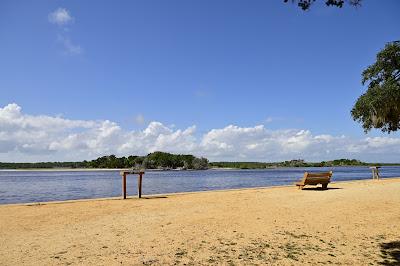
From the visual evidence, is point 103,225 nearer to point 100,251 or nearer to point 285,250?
point 100,251

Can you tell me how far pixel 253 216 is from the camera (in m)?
11.9

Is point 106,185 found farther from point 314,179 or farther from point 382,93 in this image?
point 382,93

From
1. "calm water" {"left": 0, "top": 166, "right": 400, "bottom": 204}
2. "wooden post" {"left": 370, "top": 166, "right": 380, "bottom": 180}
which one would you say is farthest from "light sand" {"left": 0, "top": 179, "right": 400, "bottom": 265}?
"wooden post" {"left": 370, "top": 166, "right": 380, "bottom": 180}

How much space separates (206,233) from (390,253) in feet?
13.7

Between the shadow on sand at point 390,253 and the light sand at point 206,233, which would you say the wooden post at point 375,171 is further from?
the shadow on sand at point 390,253

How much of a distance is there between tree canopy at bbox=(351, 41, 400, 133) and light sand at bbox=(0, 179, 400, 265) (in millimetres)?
3021

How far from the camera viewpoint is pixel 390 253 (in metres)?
8.23

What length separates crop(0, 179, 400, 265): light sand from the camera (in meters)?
7.82

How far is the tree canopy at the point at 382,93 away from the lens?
10773 millimetres

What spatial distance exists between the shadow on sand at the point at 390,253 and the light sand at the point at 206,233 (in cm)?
2

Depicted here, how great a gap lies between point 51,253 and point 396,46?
10384mm

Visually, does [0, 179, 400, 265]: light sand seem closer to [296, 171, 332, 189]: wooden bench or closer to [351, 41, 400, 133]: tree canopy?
[351, 41, 400, 133]: tree canopy

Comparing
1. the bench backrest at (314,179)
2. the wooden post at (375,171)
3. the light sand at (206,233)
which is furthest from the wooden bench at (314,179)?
the wooden post at (375,171)

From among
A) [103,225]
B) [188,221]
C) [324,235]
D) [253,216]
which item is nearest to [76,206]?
[103,225]
